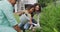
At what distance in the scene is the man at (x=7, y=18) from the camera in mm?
2875

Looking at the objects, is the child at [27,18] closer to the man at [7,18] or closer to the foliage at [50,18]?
the foliage at [50,18]

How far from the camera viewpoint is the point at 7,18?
288 cm

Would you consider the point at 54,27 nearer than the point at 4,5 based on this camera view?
No

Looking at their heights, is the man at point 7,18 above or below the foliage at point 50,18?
above

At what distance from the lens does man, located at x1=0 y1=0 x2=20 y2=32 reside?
9.43 feet

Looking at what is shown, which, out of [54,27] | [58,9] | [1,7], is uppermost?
[1,7]

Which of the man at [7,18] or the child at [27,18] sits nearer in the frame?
the man at [7,18]

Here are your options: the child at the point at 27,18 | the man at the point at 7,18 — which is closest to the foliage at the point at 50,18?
the child at the point at 27,18

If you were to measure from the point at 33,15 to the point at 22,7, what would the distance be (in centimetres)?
28

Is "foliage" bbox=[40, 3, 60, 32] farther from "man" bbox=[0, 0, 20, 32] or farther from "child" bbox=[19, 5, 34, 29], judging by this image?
"man" bbox=[0, 0, 20, 32]

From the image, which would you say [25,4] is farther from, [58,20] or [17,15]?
[58,20]

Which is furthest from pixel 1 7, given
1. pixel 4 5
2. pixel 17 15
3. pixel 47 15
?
pixel 47 15

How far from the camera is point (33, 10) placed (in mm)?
4633

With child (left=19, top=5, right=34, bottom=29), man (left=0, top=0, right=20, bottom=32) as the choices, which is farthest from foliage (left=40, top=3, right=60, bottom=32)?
man (left=0, top=0, right=20, bottom=32)
